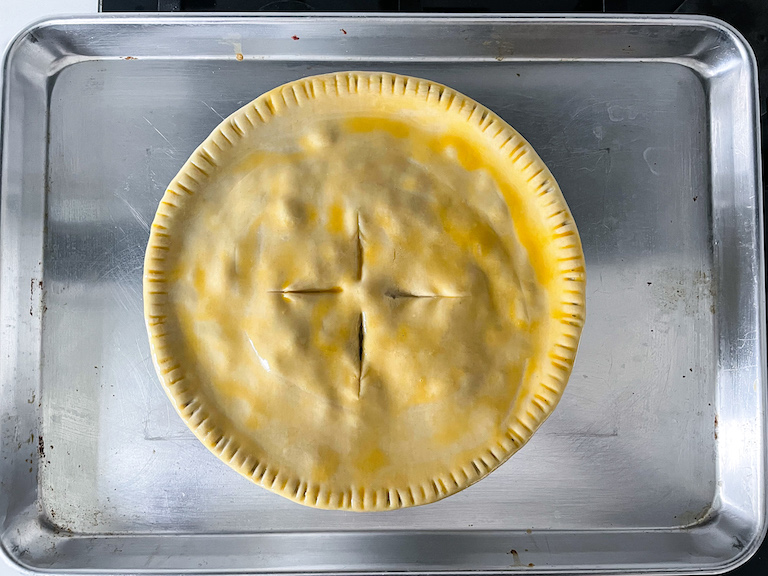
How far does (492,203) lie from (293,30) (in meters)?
0.82

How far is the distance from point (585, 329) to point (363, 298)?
31.4 inches

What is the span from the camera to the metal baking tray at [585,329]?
1729mm

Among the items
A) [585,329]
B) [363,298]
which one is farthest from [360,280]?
[585,329]

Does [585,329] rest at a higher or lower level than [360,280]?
lower

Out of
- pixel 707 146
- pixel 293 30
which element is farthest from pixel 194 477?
pixel 707 146

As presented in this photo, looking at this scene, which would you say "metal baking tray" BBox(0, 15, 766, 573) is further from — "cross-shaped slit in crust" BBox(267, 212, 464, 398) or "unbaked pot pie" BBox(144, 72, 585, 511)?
"cross-shaped slit in crust" BBox(267, 212, 464, 398)

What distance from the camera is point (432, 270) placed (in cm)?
138

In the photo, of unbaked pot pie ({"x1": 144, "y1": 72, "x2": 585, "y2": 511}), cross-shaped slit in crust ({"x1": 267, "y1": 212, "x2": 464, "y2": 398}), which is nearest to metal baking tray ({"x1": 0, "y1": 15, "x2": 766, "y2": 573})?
unbaked pot pie ({"x1": 144, "y1": 72, "x2": 585, "y2": 511})

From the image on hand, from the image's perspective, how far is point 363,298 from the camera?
1.37 m

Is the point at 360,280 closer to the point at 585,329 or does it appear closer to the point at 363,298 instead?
the point at 363,298

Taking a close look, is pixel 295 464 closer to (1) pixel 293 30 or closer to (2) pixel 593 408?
(2) pixel 593 408

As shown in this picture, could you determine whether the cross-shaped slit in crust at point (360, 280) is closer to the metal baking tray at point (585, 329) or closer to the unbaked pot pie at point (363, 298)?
the unbaked pot pie at point (363, 298)

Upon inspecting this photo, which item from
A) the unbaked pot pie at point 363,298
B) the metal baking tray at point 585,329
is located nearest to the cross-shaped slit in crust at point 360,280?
the unbaked pot pie at point 363,298

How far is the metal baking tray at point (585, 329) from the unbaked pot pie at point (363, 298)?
1.34 feet
